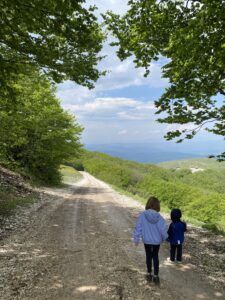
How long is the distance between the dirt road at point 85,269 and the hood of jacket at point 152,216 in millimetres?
1469

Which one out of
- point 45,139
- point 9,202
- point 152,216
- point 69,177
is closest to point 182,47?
point 152,216

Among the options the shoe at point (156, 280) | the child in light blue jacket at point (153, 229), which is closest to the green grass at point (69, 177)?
the child in light blue jacket at point (153, 229)

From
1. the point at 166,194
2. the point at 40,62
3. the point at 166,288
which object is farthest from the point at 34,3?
the point at 166,194

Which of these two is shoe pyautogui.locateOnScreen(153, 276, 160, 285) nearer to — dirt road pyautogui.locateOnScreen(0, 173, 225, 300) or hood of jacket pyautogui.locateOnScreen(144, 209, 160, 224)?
dirt road pyautogui.locateOnScreen(0, 173, 225, 300)

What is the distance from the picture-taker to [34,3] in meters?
8.63

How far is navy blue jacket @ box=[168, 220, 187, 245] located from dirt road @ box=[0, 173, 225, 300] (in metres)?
0.72

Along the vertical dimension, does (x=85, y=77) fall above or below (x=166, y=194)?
above

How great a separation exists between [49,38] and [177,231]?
8139 millimetres

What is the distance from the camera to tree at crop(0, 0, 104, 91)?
358 inches

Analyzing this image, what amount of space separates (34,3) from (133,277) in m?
7.44

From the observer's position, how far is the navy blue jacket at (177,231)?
Result: 30.6 feet

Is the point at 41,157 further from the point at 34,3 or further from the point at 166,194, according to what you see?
the point at 166,194

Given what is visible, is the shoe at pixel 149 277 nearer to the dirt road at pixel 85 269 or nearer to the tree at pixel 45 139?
the dirt road at pixel 85 269

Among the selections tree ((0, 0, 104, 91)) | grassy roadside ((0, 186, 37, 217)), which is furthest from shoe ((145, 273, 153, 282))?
grassy roadside ((0, 186, 37, 217))
